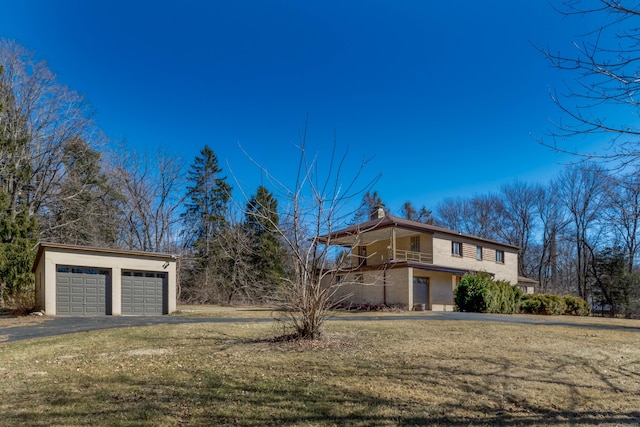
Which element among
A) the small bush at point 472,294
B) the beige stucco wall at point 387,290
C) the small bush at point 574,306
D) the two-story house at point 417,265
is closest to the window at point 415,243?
the two-story house at point 417,265

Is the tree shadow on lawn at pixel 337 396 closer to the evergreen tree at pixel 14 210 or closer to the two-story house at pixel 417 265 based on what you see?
the two-story house at pixel 417 265

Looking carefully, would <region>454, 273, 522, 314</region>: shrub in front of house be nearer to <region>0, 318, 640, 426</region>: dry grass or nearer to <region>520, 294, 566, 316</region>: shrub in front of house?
<region>520, 294, 566, 316</region>: shrub in front of house

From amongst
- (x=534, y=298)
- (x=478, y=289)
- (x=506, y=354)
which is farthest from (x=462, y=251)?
(x=506, y=354)

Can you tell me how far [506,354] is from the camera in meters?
8.38

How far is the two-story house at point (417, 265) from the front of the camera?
26281 millimetres

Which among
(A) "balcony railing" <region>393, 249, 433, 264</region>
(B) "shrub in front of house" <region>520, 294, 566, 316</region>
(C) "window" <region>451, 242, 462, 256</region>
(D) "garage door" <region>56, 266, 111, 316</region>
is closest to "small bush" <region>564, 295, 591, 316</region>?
(B) "shrub in front of house" <region>520, 294, 566, 316</region>

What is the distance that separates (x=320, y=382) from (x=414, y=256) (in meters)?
25.0

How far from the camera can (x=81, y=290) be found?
64.0 ft

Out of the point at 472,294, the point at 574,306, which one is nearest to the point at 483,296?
the point at 472,294

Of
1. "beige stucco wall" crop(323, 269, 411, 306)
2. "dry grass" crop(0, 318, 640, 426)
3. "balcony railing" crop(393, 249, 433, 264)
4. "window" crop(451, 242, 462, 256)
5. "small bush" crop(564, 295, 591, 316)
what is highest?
"window" crop(451, 242, 462, 256)

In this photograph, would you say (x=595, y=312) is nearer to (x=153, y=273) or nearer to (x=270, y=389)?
(x=153, y=273)

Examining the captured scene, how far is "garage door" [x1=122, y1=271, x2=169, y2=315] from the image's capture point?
20.4 m

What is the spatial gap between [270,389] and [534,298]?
25416 mm

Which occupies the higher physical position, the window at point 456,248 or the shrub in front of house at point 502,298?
the window at point 456,248
